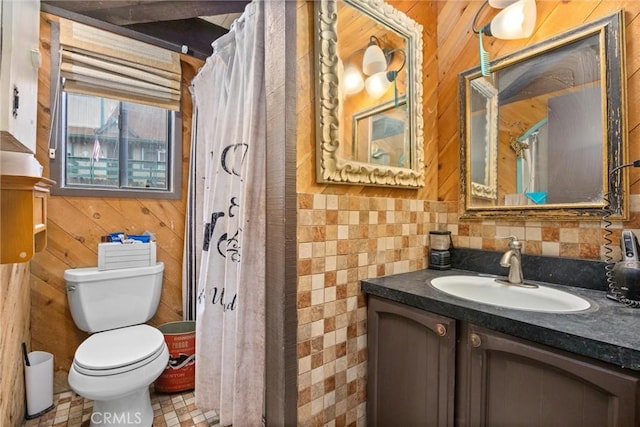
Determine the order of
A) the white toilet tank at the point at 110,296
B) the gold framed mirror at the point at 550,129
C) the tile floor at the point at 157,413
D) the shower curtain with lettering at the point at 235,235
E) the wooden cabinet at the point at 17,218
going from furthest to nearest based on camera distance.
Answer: the white toilet tank at the point at 110,296
the tile floor at the point at 157,413
the shower curtain with lettering at the point at 235,235
the gold framed mirror at the point at 550,129
the wooden cabinet at the point at 17,218

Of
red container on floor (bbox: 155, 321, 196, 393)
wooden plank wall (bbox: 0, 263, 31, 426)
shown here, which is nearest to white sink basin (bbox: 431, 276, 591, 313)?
red container on floor (bbox: 155, 321, 196, 393)

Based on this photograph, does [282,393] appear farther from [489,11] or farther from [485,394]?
[489,11]

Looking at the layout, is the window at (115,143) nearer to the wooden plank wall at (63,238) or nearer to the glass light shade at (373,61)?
the wooden plank wall at (63,238)

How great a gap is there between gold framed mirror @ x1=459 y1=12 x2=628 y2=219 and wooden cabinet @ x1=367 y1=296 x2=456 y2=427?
0.69m

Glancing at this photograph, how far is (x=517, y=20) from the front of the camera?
1.26 metres

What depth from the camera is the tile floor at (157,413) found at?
1513 millimetres

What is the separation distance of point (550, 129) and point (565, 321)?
822 mm

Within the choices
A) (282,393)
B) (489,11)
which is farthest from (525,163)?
(282,393)

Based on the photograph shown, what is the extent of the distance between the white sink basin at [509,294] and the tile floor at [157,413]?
1.39 meters

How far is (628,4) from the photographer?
1055mm

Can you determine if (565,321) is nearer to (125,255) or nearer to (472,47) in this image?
(472,47)

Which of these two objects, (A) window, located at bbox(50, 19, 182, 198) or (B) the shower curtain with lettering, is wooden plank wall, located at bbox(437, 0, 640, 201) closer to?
(B) the shower curtain with lettering

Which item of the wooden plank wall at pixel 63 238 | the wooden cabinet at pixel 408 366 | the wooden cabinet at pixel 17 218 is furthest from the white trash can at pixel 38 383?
the wooden cabinet at pixel 408 366

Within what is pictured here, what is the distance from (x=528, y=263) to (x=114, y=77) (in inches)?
97.2
